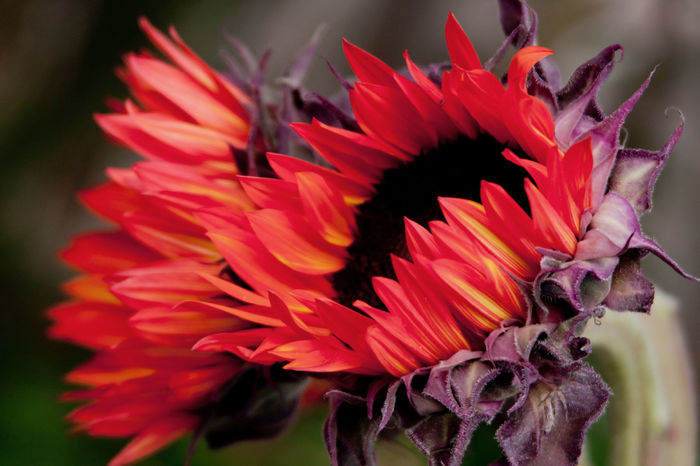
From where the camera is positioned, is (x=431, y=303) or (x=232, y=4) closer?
(x=431, y=303)

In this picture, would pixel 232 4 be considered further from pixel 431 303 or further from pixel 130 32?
pixel 431 303

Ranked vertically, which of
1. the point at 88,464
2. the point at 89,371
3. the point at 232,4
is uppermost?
the point at 232,4

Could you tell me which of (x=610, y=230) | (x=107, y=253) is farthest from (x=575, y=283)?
(x=107, y=253)

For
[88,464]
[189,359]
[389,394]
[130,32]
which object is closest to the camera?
[389,394]

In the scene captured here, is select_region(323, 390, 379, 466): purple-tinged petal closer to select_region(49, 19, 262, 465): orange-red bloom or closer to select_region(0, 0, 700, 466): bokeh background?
select_region(49, 19, 262, 465): orange-red bloom

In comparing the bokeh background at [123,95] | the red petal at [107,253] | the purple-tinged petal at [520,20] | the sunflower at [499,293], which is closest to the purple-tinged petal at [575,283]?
the sunflower at [499,293]

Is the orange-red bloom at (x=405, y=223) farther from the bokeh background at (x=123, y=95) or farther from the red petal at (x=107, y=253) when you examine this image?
the bokeh background at (x=123, y=95)

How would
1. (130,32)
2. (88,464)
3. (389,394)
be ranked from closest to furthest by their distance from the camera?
(389,394) < (88,464) < (130,32)

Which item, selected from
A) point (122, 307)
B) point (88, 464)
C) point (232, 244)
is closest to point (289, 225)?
point (232, 244)
